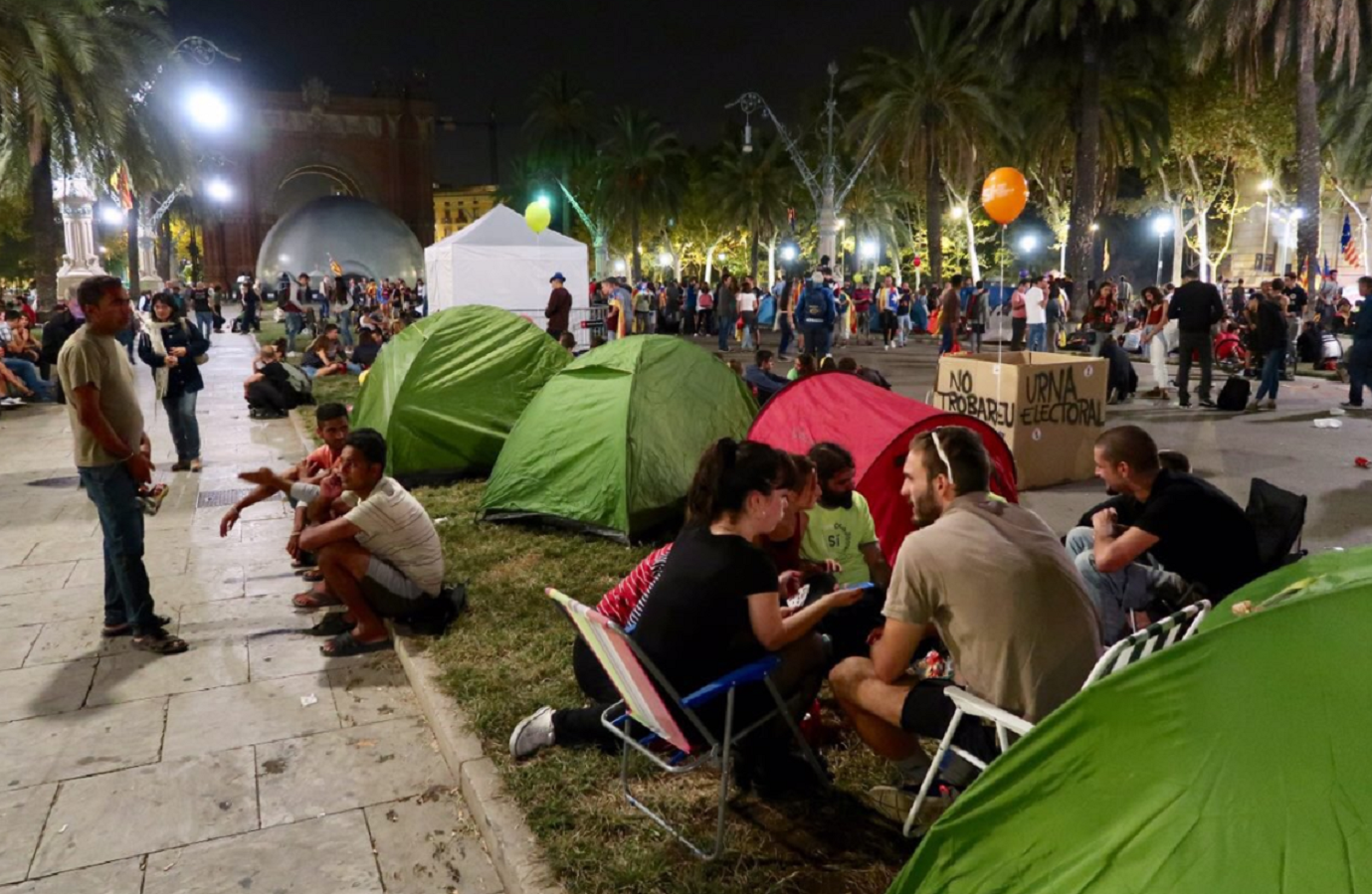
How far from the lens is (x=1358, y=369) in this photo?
12.8 meters

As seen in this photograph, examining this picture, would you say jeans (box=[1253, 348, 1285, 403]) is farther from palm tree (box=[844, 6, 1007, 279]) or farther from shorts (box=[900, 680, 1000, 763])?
palm tree (box=[844, 6, 1007, 279])

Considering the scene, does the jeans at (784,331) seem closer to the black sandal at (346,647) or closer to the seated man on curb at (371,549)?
the seated man on curb at (371,549)

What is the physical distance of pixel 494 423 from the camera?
940cm

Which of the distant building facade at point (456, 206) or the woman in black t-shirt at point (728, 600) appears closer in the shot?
the woman in black t-shirt at point (728, 600)

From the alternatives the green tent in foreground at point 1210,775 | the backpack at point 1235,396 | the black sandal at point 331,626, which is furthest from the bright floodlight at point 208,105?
the green tent in foreground at point 1210,775

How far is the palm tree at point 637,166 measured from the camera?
43.8 meters

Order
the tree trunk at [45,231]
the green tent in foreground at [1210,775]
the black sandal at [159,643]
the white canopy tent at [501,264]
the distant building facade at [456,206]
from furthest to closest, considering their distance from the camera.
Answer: the distant building facade at [456,206]
the white canopy tent at [501,264]
the tree trunk at [45,231]
the black sandal at [159,643]
the green tent in foreground at [1210,775]

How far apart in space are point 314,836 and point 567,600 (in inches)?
57.0

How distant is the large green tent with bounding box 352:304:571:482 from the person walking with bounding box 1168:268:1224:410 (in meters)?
8.32

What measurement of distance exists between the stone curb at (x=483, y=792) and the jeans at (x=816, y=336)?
13.1 m

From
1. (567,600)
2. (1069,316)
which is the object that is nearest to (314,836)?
(567,600)

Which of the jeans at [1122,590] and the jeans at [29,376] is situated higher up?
the jeans at [29,376]

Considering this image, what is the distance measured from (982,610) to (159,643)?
15.0 ft

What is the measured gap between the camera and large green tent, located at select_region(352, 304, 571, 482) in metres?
9.06
